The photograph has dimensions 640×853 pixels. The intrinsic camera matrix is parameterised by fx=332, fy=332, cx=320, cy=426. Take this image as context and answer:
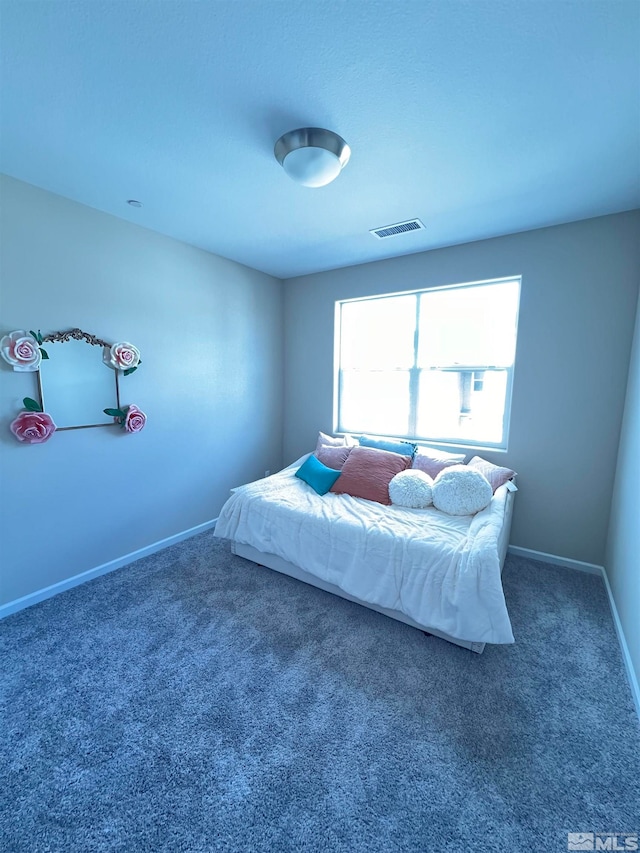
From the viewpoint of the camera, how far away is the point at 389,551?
202 centimetres

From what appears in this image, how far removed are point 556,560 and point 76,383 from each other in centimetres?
399

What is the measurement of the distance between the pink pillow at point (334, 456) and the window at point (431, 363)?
22.7 inches

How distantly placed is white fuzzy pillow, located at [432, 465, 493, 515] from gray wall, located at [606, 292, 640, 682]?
0.77 m

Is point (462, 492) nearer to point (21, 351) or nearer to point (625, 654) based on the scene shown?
point (625, 654)

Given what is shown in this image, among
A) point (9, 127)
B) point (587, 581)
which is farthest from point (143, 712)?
point (587, 581)

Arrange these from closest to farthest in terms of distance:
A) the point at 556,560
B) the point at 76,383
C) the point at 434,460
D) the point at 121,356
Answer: the point at 76,383, the point at 121,356, the point at 556,560, the point at 434,460

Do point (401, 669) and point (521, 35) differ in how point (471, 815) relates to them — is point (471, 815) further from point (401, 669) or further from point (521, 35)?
point (521, 35)

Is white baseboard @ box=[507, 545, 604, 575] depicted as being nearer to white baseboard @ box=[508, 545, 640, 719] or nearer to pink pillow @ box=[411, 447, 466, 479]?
white baseboard @ box=[508, 545, 640, 719]

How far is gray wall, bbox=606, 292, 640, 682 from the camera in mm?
1766

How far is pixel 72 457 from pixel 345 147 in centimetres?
261

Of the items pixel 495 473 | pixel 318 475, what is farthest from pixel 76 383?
pixel 495 473

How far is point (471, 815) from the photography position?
116cm

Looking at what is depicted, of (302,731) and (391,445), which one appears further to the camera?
(391,445)

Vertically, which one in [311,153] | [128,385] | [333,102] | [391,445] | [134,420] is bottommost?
[391,445]
